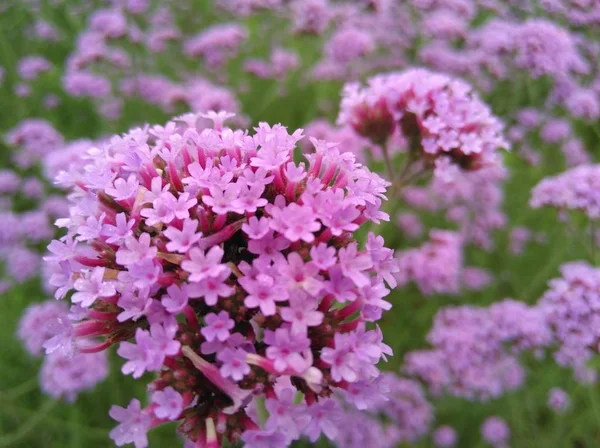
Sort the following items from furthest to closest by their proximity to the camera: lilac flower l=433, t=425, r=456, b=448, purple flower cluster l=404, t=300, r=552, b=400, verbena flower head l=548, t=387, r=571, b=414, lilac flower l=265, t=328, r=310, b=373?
lilac flower l=433, t=425, r=456, b=448 < verbena flower head l=548, t=387, r=571, b=414 < purple flower cluster l=404, t=300, r=552, b=400 < lilac flower l=265, t=328, r=310, b=373

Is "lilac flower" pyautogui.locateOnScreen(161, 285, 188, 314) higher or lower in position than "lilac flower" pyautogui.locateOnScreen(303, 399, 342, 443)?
higher

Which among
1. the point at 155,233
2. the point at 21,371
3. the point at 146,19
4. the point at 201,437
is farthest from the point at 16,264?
the point at 146,19

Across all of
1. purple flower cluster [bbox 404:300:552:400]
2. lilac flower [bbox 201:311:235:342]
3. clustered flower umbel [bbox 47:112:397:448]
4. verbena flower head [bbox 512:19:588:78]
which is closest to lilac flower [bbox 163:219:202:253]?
clustered flower umbel [bbox 47:112:397:448]

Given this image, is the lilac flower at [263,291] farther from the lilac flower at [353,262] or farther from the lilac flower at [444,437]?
the lilac flower at [444,437]

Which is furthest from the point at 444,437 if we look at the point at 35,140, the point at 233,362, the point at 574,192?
the point at 35,140

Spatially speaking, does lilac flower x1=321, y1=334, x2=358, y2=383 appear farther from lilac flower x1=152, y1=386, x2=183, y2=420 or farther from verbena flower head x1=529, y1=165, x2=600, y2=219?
verbena flower head x1=529, y1=165, x2=600, y2=219

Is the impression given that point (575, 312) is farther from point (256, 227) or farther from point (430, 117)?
point (256, 227)

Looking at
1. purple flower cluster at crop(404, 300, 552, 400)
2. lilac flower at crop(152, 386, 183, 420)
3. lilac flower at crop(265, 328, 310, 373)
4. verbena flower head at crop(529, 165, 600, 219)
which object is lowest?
purple flower cluster at crop(404, 300, 552, 400)

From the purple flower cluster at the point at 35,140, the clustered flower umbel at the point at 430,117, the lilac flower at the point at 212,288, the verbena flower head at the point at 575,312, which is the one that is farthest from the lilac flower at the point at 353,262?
the purple flower cluster at the point at 35,140
